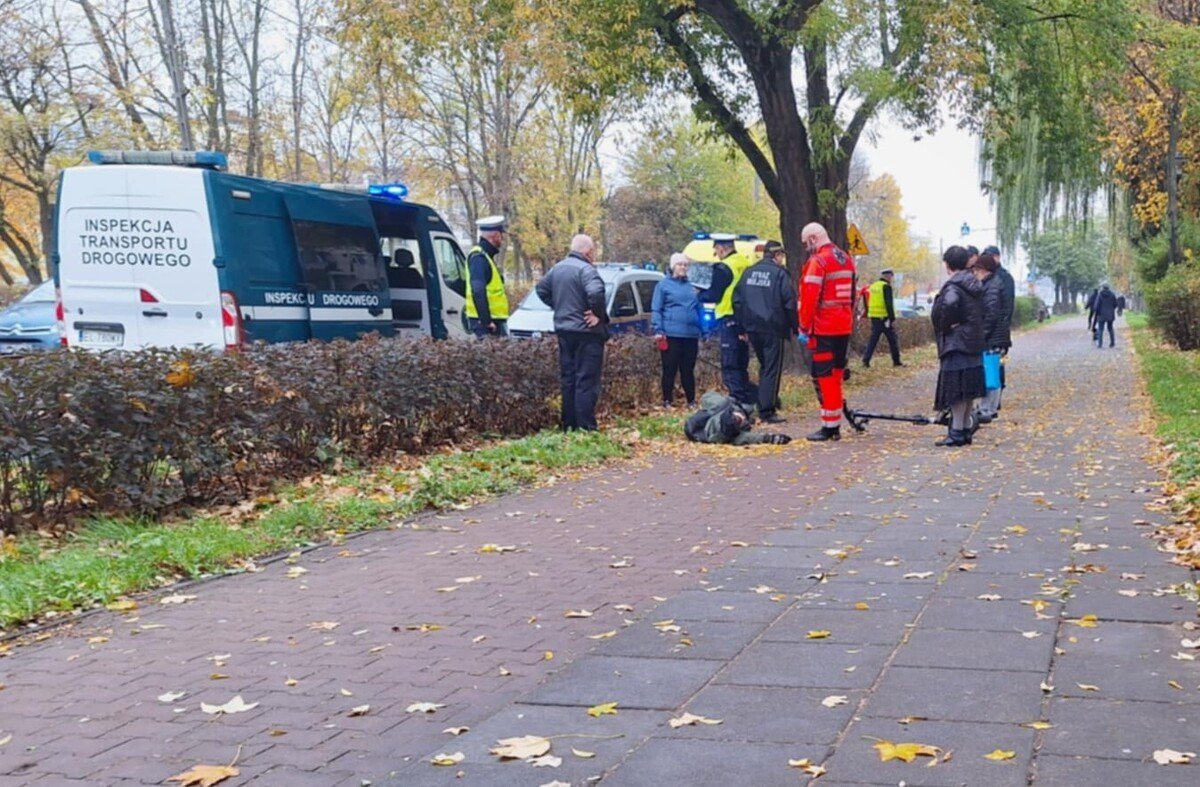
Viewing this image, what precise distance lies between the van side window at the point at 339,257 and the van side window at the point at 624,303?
3.84 metres

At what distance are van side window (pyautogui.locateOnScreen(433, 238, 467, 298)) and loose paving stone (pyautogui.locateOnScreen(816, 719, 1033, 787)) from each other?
13.1 metres

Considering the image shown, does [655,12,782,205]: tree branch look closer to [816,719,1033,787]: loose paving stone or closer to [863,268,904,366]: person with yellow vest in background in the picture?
[863,268,904,366]: person with yellow vest in background

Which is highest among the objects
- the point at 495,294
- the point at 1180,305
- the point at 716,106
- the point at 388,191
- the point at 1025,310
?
the point at 716,106

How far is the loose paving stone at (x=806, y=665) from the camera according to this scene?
4.15 m

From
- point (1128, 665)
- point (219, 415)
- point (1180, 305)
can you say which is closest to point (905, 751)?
point (1128, 665)

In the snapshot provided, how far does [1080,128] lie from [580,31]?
28.4ft

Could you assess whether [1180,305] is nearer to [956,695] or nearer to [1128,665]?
[1128,665]

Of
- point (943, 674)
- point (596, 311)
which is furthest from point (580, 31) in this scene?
point (943, 674)

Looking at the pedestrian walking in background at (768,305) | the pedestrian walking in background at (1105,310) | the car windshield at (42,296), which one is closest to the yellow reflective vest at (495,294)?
the pedestrian walking in background at (768,305)

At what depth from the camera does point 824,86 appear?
19.5 metres

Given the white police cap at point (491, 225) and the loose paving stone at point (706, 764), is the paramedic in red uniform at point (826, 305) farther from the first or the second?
the loose paving stone at point (706, 764)

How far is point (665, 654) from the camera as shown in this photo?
4.54m

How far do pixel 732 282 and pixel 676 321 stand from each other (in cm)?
83

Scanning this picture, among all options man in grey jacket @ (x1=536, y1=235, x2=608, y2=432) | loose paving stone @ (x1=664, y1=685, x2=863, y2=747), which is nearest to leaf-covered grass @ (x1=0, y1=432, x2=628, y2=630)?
man in grey jacket @ (x1=536, y1=235, x2=608, y2=432)
